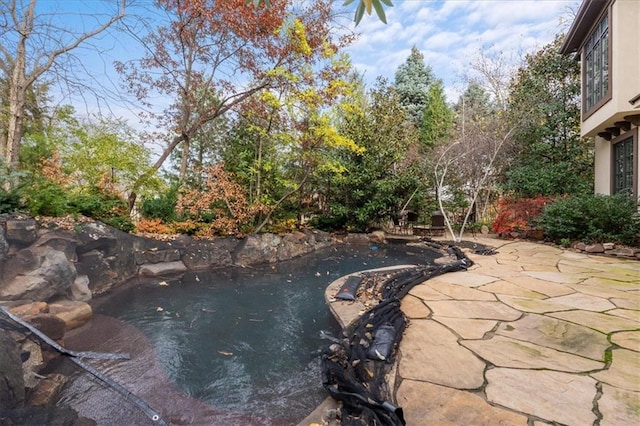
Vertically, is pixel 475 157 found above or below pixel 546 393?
above

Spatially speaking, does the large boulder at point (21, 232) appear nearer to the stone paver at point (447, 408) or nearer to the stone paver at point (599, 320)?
the stone paver at point (447, 408)

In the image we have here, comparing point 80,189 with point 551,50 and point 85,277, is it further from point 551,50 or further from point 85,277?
point 551,50

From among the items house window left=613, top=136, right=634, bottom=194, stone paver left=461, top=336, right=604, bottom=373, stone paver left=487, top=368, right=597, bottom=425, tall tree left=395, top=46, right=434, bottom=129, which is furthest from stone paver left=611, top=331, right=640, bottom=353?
tall tree left=395, top=46, right=434, bottom=129

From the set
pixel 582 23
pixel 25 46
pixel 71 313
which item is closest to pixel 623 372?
pixel 71 313

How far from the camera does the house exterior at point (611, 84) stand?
17.2 ft

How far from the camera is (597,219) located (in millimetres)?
5531

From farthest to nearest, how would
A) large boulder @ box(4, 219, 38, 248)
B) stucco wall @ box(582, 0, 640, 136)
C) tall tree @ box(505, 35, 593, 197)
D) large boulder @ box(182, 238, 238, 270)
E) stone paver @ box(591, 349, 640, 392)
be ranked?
tall tree @ box(505, 35, 593, 197), large boulder @ box(182, 238, 238, 270), stucco wall @ box(582, 0, 640, 136), large boulder @ box(4, 219, 38, 248), stone paver @ box(591, 349, 640, 392)

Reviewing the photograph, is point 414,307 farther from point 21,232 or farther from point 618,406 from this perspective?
point 21,232

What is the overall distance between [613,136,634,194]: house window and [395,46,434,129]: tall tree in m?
8.60

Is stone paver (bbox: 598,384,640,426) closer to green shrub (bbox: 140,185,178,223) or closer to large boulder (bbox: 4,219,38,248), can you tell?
large boulder (bbox: 4,219,38,248)

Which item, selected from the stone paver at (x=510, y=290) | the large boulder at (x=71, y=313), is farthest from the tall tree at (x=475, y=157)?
the large boulder at (x=71, y=313)

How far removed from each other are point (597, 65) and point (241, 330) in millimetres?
8445

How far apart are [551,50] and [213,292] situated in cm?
1107

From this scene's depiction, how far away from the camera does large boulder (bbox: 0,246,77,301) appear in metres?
Result: 3.12
